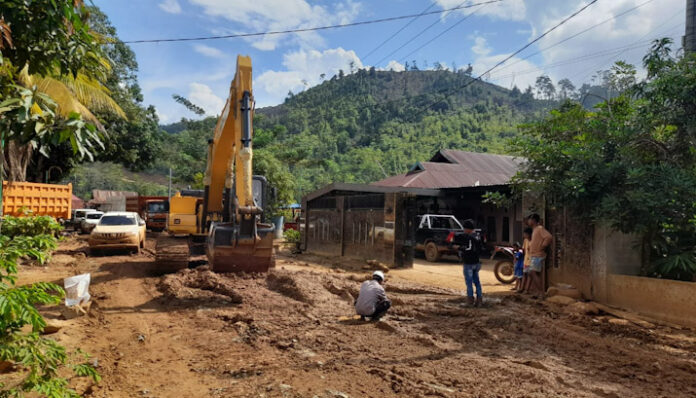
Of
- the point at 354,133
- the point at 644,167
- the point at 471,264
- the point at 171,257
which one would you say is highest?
the point at 354,133

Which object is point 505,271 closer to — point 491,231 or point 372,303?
point 372,303

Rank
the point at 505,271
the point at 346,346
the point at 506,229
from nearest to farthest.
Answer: the point at 346,346 < the point at 505,271 < the point at 506,229

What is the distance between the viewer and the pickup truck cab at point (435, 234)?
19375mm

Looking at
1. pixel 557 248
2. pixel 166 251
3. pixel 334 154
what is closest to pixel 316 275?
pixel 166 251

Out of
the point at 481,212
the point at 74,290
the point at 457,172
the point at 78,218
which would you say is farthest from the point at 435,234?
the point at 78,218

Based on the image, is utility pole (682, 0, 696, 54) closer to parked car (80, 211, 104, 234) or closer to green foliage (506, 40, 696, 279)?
green foliage (506, 40, 696, 279)

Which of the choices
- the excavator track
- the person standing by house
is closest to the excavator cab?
the excavator track

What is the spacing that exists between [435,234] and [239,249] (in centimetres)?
1146

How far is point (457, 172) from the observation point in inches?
1170

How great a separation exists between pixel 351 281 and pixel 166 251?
4.79m

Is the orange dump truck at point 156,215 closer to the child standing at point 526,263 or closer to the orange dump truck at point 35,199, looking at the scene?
the orange dump truck at point 35,199

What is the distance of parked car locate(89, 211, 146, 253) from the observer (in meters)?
16.5

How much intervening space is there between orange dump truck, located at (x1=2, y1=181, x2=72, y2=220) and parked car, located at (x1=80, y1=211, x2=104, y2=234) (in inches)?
283

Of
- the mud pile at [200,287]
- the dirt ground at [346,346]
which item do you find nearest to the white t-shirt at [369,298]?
the dirt ground at [346,346]
